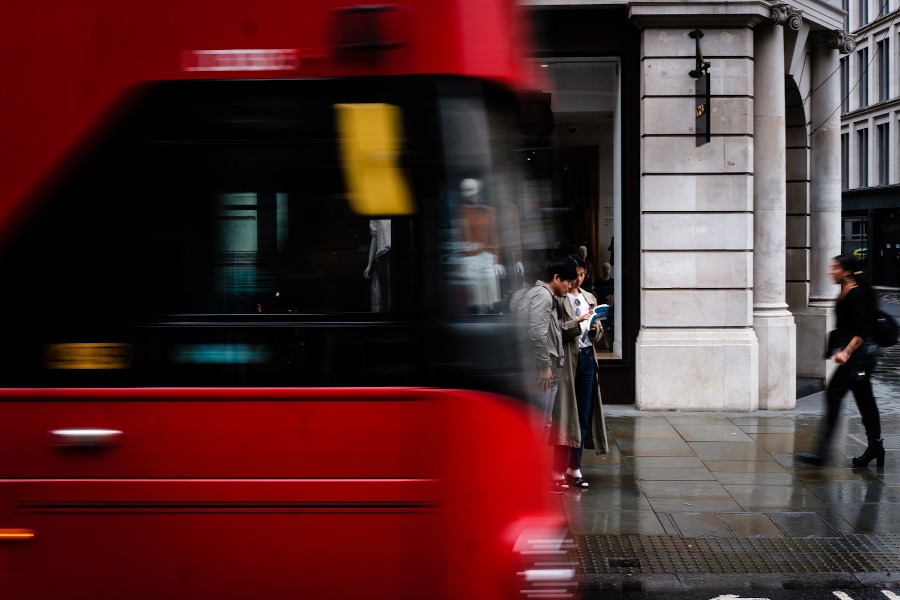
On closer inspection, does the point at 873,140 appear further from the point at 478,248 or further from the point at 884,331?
the point at 478,248

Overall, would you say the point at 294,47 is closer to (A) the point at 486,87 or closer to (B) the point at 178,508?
(A) the point at 486,87

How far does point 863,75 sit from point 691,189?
38794 mm

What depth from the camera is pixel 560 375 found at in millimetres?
7828

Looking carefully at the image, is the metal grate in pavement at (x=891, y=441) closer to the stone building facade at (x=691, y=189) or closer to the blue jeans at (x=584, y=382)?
the stone building facade at (x=691, y=189)

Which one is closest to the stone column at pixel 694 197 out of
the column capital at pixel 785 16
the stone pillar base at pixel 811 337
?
the column capital at pixel 785 16

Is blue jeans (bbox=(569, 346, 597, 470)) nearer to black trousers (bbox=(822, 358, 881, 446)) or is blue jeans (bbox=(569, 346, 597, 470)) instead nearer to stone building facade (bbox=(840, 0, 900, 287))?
black trousers (bbox=(822, 358, 881, 446))

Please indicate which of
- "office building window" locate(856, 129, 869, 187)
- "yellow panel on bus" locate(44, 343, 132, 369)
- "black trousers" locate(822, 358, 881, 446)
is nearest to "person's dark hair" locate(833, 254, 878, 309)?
"black trousers" locate(822, 358, 881, 446)

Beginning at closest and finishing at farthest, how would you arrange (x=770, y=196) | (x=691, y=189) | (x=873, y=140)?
(x=691, y=189), (x=770, y=196), (x=873, y=140)

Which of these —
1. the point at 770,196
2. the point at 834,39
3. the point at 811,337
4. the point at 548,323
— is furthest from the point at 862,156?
the point at 548,323

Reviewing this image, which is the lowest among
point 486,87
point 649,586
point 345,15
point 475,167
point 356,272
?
point 649,586

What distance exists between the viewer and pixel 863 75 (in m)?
45.5

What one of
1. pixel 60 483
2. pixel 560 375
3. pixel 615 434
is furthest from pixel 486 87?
pixel 615 434

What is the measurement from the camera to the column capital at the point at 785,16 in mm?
12320

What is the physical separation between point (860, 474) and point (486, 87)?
691cm
